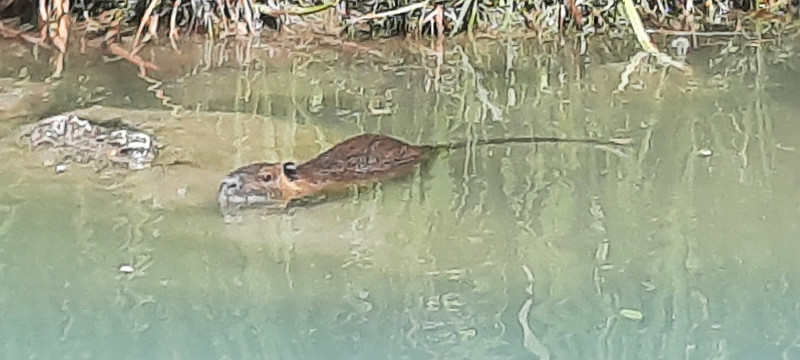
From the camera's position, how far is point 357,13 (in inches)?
133

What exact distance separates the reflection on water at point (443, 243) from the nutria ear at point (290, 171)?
0.39 feet

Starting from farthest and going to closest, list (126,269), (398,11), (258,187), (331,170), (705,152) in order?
(398,11) < (705,152) < (331,170) < (258,187) < (126,269)

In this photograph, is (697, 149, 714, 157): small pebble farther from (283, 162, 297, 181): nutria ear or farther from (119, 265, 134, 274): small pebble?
(119, 265, 134, 274): small pebble

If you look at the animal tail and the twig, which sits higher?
the twig

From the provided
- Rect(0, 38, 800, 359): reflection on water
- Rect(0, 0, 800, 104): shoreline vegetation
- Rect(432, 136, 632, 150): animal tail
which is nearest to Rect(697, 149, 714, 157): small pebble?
Rect(0, 38, 800, 359): reflection on water

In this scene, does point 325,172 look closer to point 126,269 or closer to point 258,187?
point 258,187

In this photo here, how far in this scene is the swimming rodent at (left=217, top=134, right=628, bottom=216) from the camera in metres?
1.95

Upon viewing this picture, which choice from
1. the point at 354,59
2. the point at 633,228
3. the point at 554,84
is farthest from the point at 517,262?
the point at 354,59

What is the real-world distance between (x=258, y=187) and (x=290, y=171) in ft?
0.29

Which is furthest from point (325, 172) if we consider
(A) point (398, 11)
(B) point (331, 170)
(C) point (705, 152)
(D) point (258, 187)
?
(A) point (398, 11)

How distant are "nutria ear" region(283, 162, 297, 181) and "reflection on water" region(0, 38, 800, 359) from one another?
0.12m

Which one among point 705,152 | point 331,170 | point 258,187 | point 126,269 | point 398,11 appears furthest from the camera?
point 398,11

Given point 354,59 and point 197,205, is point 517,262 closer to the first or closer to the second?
point 197,205

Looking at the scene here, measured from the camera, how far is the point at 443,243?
178 centimetres
